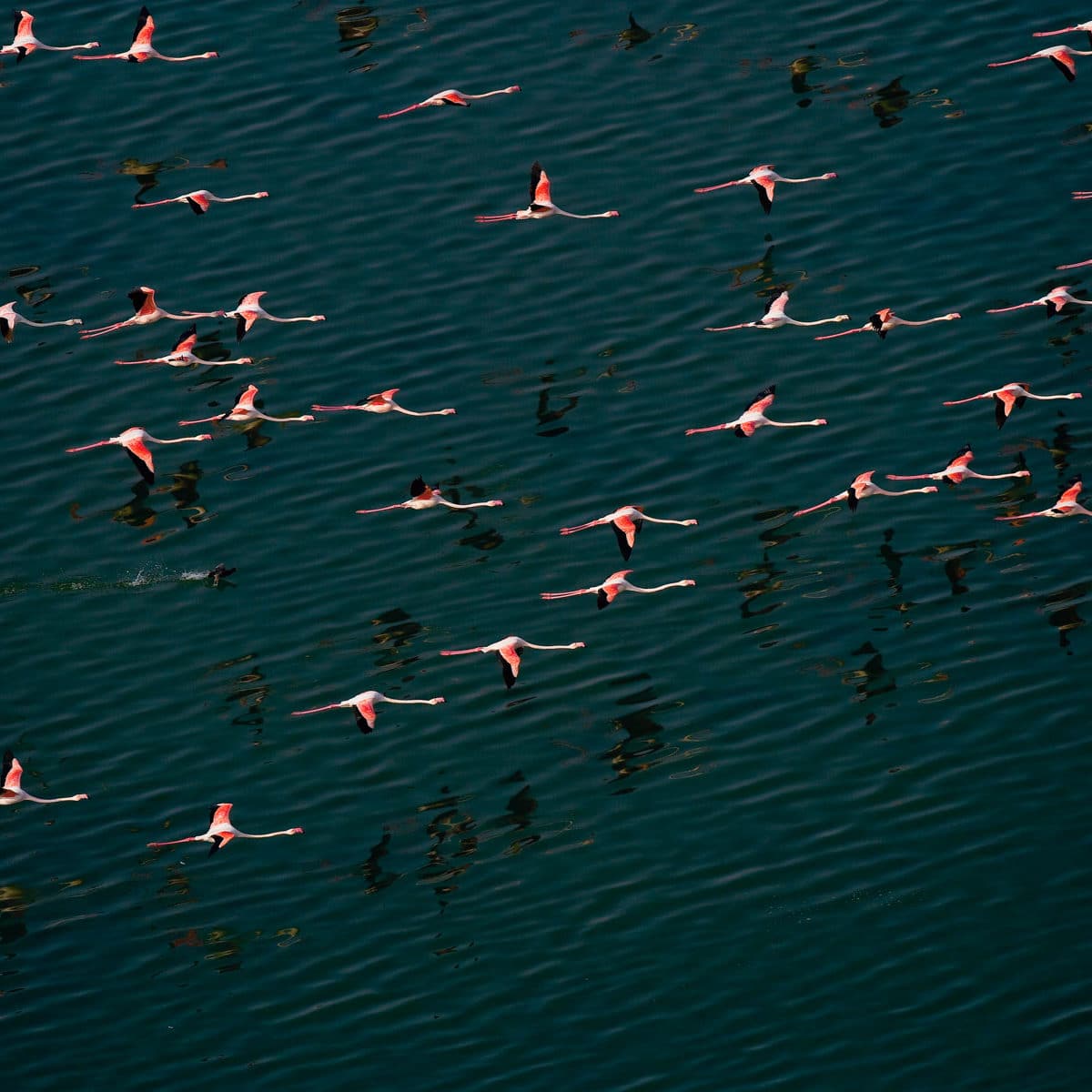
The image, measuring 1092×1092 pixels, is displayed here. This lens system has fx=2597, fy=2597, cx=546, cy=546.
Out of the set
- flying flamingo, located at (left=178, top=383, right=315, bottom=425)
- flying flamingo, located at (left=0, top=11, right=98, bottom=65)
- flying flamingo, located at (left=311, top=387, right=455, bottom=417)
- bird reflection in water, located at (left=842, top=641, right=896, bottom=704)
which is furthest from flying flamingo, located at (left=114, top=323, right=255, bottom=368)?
bird reflection in water, located at (left=842, top=641, right=896, bottom=704)

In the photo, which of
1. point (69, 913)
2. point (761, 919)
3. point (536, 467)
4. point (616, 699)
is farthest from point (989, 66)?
point (69, 913)

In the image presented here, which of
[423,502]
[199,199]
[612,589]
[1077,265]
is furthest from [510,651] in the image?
[1077,265]

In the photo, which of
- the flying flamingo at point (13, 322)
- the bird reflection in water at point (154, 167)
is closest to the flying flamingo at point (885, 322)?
the bird reflection in water at point (154, 167)

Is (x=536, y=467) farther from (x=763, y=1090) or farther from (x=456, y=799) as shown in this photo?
(x=763, y=1090)

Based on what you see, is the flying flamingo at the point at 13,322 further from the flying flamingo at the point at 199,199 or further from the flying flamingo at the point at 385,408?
the flying flamingo at the point at 385,408

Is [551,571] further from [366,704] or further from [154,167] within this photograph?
[154,167]
